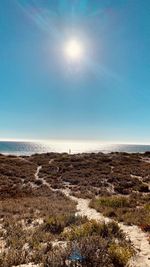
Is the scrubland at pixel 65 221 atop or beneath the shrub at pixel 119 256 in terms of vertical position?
beneath

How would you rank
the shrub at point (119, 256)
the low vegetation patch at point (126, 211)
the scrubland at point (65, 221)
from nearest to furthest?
the shrub at point (119, 256), the scrubland at point (65, 221), the low vegetation patch at point (126, 211)

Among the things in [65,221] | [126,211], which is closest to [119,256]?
[65,221]

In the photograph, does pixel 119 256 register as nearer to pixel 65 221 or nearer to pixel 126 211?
pixel 65 221

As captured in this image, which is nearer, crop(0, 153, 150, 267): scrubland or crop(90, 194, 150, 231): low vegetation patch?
crop(0, 153, 150, 267): scrubland

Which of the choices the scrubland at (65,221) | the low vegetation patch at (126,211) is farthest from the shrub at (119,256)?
the low vegetation patch at (126,211)

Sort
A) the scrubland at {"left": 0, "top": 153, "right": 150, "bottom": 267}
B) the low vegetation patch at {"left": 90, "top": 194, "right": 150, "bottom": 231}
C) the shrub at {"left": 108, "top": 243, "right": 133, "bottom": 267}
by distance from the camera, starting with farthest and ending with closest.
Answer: the low vegetation patch at {"left": 90, "top": 194, "right": 150, "bottom": 231}
the scrubland at {"left": 0, "top": 153, "right": 150, "bottom": 267}
the shrub at {"left": 108, "top": 243, "right": 133, "bottom": 267}

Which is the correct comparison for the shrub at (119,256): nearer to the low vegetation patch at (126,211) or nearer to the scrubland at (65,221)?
the scrubland at (65,221)

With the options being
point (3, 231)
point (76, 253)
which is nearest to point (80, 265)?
point (76, 253)

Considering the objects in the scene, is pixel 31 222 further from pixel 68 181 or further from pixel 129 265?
pixel 68 181

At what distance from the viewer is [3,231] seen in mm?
10867

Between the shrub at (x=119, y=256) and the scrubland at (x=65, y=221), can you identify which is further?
the scrubland at (x=65, y=221)

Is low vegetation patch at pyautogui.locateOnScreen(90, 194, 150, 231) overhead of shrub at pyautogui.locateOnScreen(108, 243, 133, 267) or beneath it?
beneath

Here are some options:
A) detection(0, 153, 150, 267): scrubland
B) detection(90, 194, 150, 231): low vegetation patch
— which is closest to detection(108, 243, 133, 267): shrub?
detection(0, 153, 150, 267): scrubland

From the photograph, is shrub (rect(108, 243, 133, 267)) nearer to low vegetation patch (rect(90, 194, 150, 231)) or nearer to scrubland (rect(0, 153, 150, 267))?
scrubland (rect(0, 153, 150, 267))
